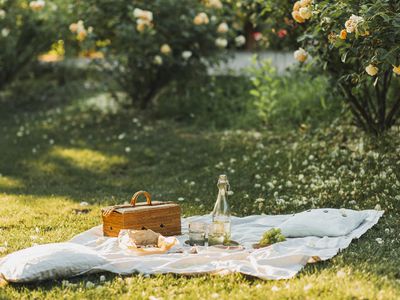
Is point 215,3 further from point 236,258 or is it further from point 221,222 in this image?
point 236,258

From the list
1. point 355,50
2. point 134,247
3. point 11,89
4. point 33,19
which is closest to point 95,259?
point 134,247

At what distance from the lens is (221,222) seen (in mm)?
4477

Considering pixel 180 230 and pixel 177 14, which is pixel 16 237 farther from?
pixel 177 14

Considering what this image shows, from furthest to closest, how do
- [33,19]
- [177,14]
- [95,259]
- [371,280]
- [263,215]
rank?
[33,19] < [177,14] < [263,215] < [95,259] < [371,280]

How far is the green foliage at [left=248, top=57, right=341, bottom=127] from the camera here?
801cm

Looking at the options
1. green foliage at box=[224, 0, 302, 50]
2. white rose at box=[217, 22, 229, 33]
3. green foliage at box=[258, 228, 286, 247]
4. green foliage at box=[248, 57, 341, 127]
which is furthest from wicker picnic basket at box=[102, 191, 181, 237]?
white rose at box=[217, 22, 229, 33]

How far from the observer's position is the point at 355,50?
4.91m

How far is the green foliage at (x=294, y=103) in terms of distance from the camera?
26.3 ft

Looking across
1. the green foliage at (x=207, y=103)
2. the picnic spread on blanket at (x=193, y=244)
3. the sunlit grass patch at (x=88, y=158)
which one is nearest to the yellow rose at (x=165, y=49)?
the green foliage at (x=207, y=103)

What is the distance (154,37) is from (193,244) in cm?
449

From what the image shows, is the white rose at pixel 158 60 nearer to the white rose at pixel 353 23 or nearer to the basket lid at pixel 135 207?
the basket lid at pixel 135 207

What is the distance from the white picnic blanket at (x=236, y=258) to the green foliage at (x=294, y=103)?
11.6 feet

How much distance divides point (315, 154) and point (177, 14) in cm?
290

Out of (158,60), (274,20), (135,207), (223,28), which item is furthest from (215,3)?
(135,207)
